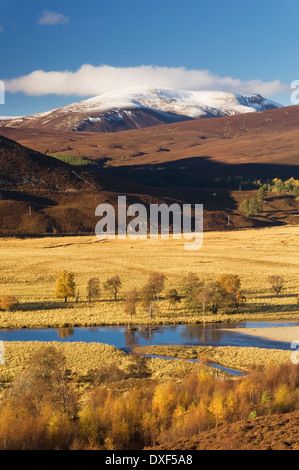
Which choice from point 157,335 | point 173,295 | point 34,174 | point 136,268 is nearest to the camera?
point 157,335

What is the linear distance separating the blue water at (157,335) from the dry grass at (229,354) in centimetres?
189

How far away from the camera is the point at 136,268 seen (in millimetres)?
87312

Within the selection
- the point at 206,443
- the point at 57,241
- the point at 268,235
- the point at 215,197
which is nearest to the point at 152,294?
the point at 206,443

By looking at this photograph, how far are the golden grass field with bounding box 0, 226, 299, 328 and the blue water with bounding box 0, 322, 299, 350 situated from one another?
171cm

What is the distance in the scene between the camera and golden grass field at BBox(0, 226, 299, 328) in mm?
58188

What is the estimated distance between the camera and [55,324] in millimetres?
54594

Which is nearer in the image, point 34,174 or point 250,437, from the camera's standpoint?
point 250,437
